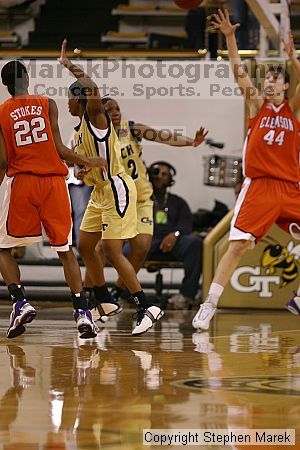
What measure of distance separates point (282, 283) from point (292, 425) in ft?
18.2

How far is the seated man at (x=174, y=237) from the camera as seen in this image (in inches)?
348

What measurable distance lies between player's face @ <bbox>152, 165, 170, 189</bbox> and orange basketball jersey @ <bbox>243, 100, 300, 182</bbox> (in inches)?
97.9

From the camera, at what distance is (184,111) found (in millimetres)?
10461

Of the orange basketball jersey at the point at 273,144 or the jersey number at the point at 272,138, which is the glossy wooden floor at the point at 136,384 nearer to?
the orange basketball jersey at the point at 273,144

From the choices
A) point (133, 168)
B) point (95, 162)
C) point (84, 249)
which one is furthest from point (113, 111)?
point (95, 162)

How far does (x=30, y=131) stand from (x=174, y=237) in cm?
333

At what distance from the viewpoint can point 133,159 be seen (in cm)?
749

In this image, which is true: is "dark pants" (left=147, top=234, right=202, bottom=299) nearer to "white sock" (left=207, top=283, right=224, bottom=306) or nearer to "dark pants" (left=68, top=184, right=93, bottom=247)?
"dark pants" (left=68, top=184, right=93, bottom=247)

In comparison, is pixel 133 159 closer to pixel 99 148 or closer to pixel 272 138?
pixel 99 148

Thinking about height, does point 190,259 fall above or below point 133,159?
below

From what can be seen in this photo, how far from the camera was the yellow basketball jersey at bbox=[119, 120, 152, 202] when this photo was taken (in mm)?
7332

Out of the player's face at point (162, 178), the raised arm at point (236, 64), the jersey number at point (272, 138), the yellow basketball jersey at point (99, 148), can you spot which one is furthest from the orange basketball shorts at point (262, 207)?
the player's face at point (162, 178)

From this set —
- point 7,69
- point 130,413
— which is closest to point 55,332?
point 7,69

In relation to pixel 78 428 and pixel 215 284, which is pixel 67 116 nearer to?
pixel 215 284
